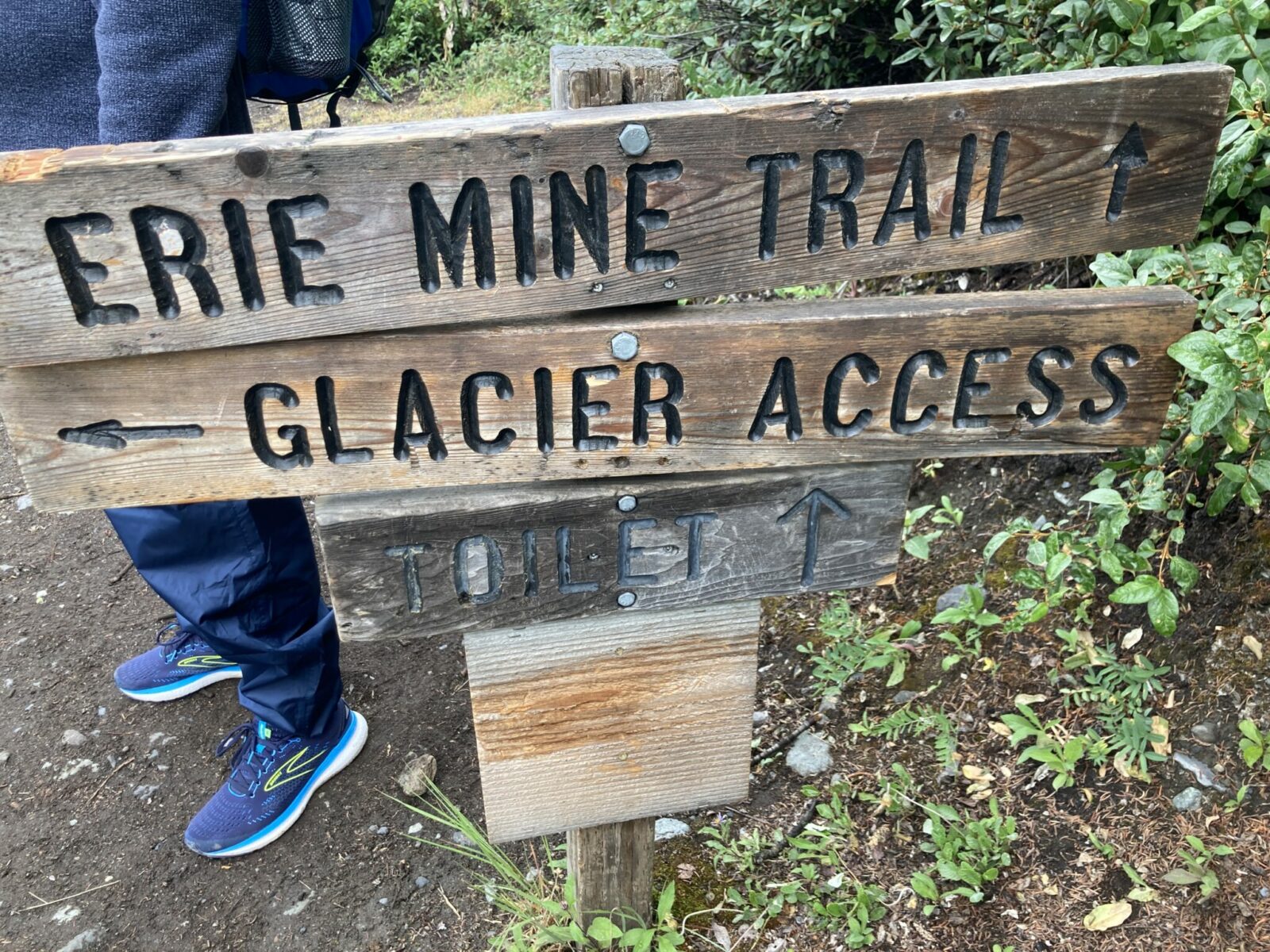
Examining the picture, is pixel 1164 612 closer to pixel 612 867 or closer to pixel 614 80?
pixel 612 867

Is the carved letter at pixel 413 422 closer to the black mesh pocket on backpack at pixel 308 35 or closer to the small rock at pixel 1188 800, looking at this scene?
the black mesh pocket on backpack at pixel 308 35

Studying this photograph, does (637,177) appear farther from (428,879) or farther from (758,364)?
(428,879)

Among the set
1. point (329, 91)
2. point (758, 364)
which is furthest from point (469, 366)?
point (329, 91)

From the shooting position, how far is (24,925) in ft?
7.77

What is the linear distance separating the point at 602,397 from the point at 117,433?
631 mm

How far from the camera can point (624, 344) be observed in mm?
1240

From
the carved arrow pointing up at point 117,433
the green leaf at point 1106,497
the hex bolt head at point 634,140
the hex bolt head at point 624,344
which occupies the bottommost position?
the green leaf at point 1106,497

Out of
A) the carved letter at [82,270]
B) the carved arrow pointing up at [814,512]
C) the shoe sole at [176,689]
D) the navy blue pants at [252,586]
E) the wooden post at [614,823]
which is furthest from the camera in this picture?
the shoe sole at [176,689]

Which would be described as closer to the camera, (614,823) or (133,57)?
(133,57)

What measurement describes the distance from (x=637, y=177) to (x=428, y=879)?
191 cm

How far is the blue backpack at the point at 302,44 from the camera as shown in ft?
6.26

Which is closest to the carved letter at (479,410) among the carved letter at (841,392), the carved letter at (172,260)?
the carved letter at (172,260)

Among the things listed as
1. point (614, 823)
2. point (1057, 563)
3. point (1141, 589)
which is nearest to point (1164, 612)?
point (1141, 589)

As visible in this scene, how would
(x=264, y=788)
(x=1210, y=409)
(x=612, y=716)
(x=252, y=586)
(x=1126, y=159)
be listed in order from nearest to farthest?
(x=1126, y=159), (x=1210, y=409), (x=612, y=716), (x=252, y=586), (x=264, y=788)
